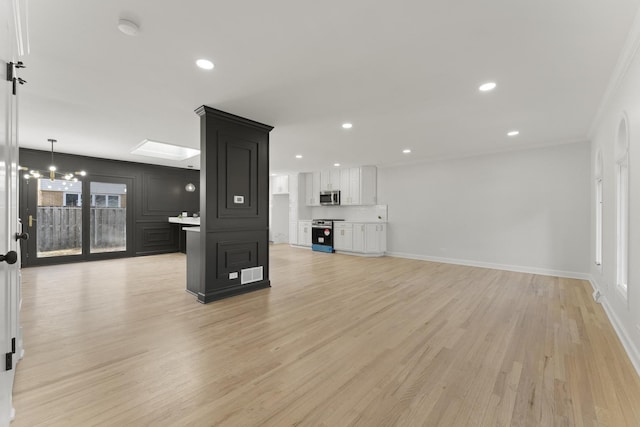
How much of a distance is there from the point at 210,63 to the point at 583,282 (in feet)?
21.3

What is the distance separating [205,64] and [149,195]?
256 inches

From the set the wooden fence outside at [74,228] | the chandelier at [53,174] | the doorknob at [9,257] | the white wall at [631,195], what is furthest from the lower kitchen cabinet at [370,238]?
the doorknob at [9,257]

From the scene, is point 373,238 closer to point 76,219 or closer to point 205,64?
point 205,64

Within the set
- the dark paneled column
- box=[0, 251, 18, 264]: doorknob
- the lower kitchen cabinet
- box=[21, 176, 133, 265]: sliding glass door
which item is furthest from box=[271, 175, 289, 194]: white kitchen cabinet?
box=[0, 251, 18, 264]: doorknob

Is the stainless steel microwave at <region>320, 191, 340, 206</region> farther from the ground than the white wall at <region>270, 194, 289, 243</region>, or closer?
farther from the ground

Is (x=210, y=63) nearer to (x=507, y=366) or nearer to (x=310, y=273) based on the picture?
(x=507, y=366)

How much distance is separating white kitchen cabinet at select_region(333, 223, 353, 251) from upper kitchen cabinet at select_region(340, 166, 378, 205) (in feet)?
2.46

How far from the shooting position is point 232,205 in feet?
13.3

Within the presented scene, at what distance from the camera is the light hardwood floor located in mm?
1675

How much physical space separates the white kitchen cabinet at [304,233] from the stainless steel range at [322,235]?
0.74ft

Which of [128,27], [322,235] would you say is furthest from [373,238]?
[128,27]

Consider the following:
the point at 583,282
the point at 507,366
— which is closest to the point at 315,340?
the point at 507,366

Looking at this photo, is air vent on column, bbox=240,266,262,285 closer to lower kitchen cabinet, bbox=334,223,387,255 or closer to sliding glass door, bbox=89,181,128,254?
lower kitchen cabinet, bbox=334,223,387,255

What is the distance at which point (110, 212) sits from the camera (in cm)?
730
